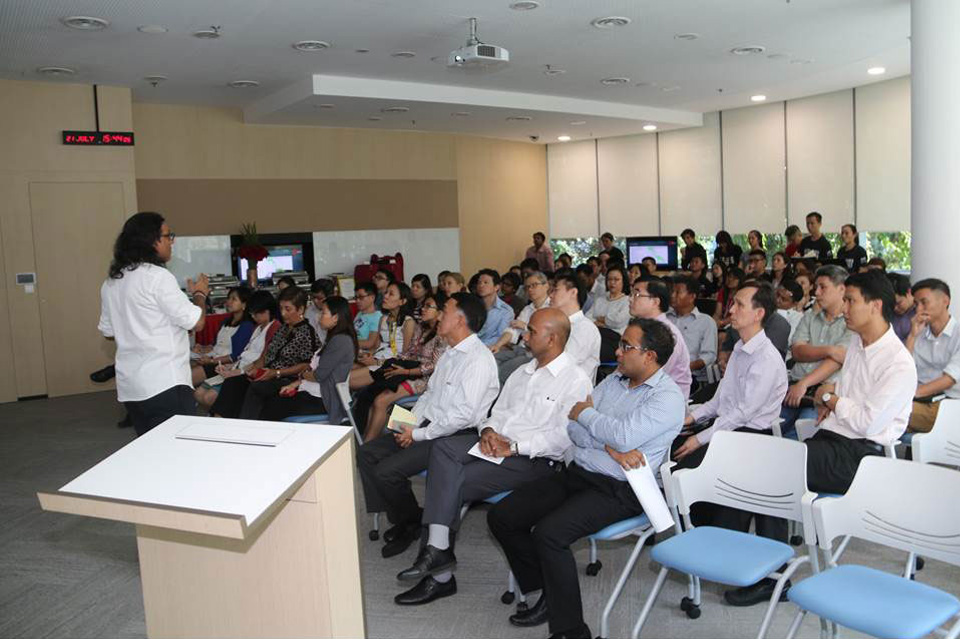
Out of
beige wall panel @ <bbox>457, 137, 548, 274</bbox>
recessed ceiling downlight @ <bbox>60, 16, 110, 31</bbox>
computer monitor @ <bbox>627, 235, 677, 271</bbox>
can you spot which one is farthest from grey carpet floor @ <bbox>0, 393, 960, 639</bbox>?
beige wall panel @ <bbox>457, 137, 548, 274</bbox>

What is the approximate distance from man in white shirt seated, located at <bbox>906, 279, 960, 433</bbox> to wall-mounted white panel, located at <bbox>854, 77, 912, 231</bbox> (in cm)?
739

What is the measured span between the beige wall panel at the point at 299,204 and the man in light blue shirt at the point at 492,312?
5461 millimetres

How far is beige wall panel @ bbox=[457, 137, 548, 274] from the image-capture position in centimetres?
1435

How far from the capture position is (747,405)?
414 centimetres

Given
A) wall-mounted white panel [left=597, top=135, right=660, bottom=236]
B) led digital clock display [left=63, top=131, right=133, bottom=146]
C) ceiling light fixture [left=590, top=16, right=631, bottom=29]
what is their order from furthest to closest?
wall-mounted white panel [left=597, top=135, right=660, bottom=236] < led digital clock display [left=63, top=131, right=133, bottom=146] < ceiling light fixture [left=590, top=16, right=631, bottom=29]

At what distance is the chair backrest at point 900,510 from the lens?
2791mm

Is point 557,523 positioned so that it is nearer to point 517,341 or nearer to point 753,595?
point 753,595

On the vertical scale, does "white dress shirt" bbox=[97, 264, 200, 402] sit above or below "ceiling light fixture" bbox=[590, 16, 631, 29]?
below

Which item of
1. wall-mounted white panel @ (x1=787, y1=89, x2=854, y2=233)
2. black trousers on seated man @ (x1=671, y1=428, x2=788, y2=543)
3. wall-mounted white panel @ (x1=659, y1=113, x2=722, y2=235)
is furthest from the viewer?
wall-mounted white panel @ (x1=659, y1=113, x2=722, y2=235)

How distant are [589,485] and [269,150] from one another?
949 cm

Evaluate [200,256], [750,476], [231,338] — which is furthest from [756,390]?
[200,256]

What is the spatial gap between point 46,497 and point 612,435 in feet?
7.04

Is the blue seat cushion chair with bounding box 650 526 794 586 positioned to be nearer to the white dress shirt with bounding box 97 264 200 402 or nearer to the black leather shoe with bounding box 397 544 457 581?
the black leather shoe with bounding box 397 544 457 581

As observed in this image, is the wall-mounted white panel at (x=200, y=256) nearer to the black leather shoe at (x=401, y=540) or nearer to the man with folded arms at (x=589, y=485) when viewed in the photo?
the black leather shoe at (x=401, y=540)
